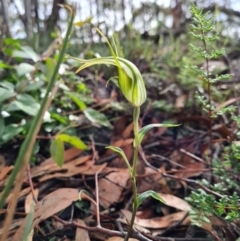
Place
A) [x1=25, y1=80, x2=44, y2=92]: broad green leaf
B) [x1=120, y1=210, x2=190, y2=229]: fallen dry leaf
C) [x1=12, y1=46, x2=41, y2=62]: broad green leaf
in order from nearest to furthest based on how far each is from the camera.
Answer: [x1=120, y1=210, x2=190, y2=229]: fallen dry leaf → [x1=25, y1=80, x2=44, y2=92]: broad green leaf → [x1=12, y1=46, x2=41, y2=62]: broad green leaf

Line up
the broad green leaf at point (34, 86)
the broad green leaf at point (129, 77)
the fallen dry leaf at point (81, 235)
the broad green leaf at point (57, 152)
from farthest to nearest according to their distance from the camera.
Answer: the broad green leaf at point (34, 86)
the broad green leaf at point (57, 152)
the fallen dry leaf at point (81, 235)
the broad green leaf at point (129, 77)

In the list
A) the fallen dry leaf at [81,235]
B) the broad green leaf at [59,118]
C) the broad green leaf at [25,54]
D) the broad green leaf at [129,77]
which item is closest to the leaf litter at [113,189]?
the fallen dry leaf at [81,235]

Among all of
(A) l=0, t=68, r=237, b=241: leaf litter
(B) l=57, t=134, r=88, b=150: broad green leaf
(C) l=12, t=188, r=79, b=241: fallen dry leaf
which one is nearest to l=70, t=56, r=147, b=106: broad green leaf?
(A) l=0, t=68, r=237, b=241: leaf litter

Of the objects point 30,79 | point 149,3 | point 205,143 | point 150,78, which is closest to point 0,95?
point 30,79

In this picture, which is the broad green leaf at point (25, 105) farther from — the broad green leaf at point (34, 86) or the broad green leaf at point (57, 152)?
the broad green leaf at point (57, 152)

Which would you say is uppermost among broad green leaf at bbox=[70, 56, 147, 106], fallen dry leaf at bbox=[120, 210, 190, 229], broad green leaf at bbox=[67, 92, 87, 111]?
broad green leaf at bbox=[70, 56, 147, 106]

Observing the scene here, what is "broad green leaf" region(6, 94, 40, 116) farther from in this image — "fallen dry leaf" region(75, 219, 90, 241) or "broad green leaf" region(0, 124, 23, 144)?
"fallen dry leaf" region(75, 219, 90, 241)

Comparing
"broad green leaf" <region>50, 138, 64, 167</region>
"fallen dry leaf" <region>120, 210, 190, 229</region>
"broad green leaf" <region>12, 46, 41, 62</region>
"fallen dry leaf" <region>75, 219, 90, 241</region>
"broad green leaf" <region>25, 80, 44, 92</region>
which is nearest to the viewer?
"fallen dry leaf" <region>75, 219, 90, 241</region>
